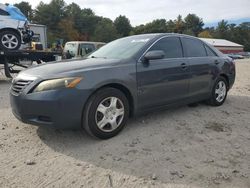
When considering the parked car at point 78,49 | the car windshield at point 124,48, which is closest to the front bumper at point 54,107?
the car windshield at point 124,48

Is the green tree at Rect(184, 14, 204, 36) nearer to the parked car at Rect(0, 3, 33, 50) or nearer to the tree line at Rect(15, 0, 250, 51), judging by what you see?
the tree line at Rect(15, 0, 250, 51)

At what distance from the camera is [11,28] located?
10.5 m

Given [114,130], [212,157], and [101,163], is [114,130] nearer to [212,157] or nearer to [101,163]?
[101,163]

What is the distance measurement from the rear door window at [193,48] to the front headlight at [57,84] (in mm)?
2571

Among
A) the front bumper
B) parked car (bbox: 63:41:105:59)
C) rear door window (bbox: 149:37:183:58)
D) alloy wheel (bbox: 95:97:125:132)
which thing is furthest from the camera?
parked car (bbox: 63:41:105:59)

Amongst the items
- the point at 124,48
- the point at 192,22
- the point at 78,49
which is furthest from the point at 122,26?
the point at 124,48

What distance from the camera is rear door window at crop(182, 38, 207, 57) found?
5586 millimetres

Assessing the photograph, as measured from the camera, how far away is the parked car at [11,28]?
10359 millimetres

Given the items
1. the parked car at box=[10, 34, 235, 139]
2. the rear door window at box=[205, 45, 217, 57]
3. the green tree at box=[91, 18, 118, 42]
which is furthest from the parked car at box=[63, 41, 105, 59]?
the green tree at box=[91, 18, 118, 42]

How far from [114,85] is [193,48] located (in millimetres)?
2290

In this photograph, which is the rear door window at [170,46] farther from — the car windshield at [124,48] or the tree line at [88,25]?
the tree line at [88,25]

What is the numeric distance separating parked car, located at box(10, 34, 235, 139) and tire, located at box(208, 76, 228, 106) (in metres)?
0.38

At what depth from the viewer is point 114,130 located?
4246 mm

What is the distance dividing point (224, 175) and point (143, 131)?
1.57 m
